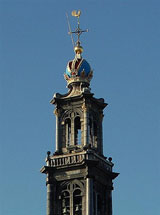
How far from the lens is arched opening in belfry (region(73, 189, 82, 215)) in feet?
313

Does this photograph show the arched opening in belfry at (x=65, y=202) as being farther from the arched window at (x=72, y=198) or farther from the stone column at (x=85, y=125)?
the stone column at (x=85, y=125)

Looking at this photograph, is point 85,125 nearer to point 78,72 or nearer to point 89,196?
point 78,72

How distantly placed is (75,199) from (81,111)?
30.2 feet

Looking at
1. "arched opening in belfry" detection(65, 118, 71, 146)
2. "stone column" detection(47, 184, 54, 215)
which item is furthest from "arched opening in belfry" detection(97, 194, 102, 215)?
"arched opening in belfry" detection(65, 118, 71, 146)

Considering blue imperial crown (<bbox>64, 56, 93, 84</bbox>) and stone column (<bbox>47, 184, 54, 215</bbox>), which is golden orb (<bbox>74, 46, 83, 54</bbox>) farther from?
stone column (<bbox>47, 184, 54, 215</bbox>)

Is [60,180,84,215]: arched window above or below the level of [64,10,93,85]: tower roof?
below

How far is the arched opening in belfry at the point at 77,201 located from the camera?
95319 mm

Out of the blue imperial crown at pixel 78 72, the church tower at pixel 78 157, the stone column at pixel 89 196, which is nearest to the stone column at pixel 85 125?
the church tower at pixel 78 157

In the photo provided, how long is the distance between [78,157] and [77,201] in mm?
4156

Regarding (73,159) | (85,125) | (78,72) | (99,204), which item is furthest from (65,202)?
(78,72)

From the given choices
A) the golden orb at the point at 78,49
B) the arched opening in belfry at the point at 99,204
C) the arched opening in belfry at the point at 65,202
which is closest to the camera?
the arched opening in belfry at the point at 65,202

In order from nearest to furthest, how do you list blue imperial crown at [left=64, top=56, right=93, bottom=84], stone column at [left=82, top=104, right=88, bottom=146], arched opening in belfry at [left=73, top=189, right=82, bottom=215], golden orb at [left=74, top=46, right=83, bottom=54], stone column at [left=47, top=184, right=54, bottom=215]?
arched opening in belfry at [left=73, top=189, right=82, bottom=215] → stone column at [left=47, top=184, right=54, bottom=215] → stone column at [left=82, top=104, right=88, bottom=146] → blue imperial crown at [left=64, top=56, right=93, bottom=84] → golden orb at [left=74, top=46, right=83, bottom=54]

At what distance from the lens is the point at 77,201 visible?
9625 centimetres

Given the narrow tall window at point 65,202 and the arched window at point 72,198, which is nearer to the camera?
the arched window at point 72,198
